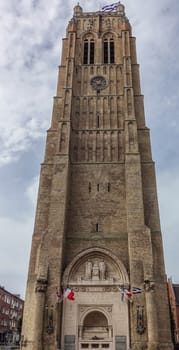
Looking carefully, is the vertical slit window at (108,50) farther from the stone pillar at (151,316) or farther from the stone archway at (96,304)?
the stone pillar at (151,316)

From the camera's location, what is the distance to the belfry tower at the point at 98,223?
18766 millimetres

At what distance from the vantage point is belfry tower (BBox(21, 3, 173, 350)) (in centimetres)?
1877

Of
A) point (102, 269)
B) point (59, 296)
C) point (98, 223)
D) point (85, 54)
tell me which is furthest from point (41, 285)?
point (85, 54)

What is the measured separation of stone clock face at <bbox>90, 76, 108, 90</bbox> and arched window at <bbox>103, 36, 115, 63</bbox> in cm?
328

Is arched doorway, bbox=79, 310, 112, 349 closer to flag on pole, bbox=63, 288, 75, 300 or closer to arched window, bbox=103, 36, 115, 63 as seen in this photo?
flag on pole, bbox=63, 288, 75, 300

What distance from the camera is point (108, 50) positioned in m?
34.0

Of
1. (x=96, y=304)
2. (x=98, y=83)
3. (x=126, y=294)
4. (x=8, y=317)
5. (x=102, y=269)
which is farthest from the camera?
(x=8, y=317)

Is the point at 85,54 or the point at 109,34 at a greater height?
the point at 109,34

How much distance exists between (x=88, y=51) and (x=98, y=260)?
24100 millimetres

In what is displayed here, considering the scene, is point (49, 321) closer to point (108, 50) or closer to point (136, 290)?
point (136, 290)

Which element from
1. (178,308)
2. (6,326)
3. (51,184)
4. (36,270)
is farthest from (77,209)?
(6,326)

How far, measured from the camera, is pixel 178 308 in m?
38.9

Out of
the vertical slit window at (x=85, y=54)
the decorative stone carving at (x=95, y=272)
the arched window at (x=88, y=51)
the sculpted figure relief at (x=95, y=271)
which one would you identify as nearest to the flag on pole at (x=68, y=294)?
the sculpted figure relief at (x=95, y=271)

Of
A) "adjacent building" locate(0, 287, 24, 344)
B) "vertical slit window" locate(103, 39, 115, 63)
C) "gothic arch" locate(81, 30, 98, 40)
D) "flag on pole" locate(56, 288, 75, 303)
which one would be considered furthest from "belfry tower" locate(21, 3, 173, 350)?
"adjacent building" locate(0, 287, 24, 344)
